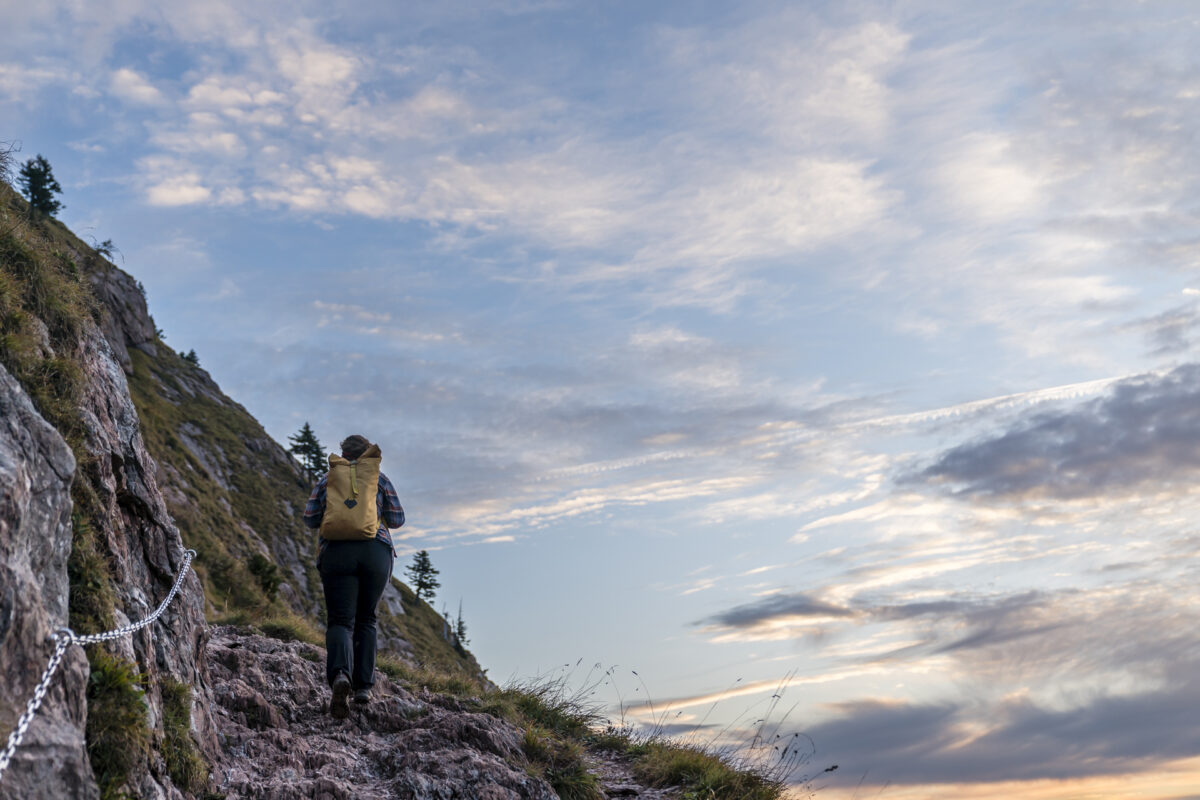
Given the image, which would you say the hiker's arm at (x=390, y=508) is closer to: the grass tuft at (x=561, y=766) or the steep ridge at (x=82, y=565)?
the steep ridge at (x=82, y=565)

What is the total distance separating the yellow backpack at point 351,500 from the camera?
8062 millimetres

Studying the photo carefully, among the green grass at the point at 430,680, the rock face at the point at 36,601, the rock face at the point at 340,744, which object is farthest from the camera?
the green grass at the point at 430,680

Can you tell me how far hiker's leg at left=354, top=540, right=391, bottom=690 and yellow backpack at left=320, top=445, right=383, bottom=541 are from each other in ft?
0.69

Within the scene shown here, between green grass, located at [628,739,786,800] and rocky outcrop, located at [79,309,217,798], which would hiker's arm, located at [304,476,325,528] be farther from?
green grass, located at [628,739,786,800]

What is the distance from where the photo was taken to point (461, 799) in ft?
23.2

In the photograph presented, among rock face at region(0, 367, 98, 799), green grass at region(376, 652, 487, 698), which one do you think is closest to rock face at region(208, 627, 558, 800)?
green grass at region(376, 652, 487, 698)

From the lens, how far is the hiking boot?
8.04 metres

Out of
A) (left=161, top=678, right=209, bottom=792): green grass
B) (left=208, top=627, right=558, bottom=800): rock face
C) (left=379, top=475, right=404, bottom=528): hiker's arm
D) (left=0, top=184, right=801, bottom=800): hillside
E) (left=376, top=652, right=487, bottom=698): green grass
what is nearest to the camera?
(left=0, top=184, right=801, bottom=800): hillside

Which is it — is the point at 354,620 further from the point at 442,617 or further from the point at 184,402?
the point at 442,617

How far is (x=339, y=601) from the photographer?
806cm

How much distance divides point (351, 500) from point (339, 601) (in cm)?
99

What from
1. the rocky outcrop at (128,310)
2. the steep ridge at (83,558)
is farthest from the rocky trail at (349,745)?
the rocky outcrop at (128,310)

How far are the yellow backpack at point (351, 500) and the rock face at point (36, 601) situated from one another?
316cm

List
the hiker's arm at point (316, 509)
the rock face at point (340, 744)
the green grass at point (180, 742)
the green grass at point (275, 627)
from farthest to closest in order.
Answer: the green grass at point (275, 627) → the hiker's arm at point (316, 509) → the rock face at point (340, 744) → the green grass at point (180, 742)
